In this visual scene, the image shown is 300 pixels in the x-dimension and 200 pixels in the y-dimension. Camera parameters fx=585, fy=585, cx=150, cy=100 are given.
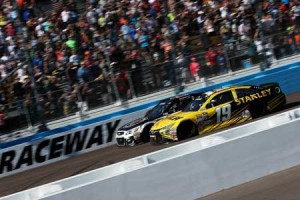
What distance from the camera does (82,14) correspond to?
757 inches

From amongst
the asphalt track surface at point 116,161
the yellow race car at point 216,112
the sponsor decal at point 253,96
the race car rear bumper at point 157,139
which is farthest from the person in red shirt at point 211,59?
the race car rear bumper at point 157,139

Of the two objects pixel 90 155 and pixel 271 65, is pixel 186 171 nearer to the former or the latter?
pixel 90 155

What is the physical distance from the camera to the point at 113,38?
61.1 feet

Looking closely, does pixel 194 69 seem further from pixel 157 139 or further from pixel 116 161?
pixel 116 161

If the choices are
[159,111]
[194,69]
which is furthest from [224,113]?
[194,69]

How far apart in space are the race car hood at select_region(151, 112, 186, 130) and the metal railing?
291 cm

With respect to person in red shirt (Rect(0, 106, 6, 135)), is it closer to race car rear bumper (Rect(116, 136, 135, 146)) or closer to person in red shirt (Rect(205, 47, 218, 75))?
race car rear bumper (Rect(116, 136, 135, 146))

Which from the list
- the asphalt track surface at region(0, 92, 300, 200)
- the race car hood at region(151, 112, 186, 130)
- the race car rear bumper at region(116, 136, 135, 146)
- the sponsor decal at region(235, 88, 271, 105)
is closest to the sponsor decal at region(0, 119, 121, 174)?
the asphalt track surface at region(0, 92, 300, 200)

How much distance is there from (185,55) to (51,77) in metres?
5.04

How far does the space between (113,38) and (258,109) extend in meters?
5.33

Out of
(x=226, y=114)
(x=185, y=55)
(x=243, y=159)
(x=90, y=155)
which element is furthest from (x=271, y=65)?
(x=243, y=159)

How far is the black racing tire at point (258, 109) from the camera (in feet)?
52.6

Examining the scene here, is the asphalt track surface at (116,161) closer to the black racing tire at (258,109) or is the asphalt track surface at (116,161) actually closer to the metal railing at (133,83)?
the metal railing at (133,83)

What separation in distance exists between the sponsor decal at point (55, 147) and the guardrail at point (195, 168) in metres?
8.26
